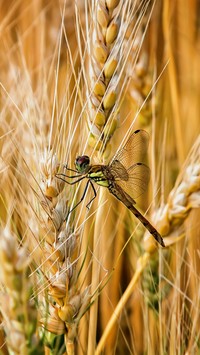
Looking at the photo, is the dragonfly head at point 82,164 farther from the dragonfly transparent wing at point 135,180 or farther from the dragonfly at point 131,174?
the dragonfly transparent wing at point 135,180

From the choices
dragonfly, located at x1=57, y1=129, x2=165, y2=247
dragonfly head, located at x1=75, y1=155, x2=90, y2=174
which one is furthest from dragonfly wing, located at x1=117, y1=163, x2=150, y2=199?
dragonfly head, located at x1=75, y1=155, x2=90, y2=174

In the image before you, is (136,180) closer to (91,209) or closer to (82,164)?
(91,209)

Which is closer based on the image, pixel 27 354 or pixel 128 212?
pixel 27 354

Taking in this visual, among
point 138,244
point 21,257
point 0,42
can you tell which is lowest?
point 138,244

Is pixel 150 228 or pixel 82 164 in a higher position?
pixel 82 164

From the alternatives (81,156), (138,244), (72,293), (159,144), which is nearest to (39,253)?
(72,293)

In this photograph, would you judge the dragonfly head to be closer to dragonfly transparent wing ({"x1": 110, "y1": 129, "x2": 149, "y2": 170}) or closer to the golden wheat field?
the golden wheat field

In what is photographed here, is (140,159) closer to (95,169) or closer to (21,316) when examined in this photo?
Result: (95,169)

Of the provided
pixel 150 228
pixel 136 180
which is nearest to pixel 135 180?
pixel 136 180
